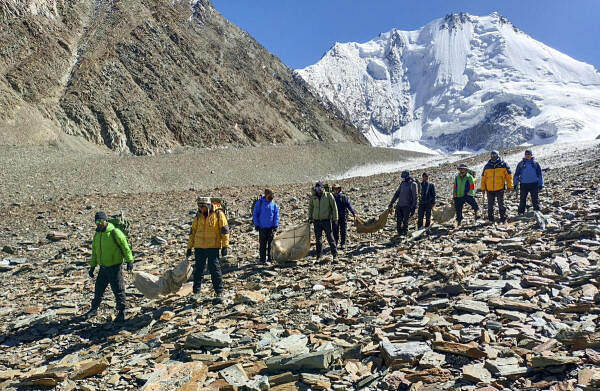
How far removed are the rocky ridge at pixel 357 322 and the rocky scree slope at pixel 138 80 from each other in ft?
109

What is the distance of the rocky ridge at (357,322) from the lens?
4414 mm

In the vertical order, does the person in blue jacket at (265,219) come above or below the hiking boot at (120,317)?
above

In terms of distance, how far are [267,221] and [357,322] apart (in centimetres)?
441

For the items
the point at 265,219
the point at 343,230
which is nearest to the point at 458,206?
the point at 343,230

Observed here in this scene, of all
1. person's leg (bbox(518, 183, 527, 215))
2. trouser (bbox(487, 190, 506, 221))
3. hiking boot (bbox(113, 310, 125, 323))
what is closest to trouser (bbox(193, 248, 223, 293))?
hiking boot (bbox(113, 310, 125, 323))

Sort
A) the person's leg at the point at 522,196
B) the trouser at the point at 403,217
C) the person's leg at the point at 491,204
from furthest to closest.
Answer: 1. the person's leg at the point at 522,196
2. the person's leg at the point at 491,204
3. the trouser at the point at 403,217

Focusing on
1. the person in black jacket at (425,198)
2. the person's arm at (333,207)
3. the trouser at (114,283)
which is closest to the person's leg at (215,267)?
the trouser at (114,283)

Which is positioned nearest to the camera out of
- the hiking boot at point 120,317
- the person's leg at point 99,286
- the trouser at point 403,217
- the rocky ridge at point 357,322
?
the rocky ridge at point 357,322

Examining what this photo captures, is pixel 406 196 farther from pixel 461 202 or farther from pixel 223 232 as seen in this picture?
pixel 223 232

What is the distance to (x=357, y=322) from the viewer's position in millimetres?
5902

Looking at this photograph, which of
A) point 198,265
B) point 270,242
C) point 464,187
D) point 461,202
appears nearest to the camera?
point 198,265

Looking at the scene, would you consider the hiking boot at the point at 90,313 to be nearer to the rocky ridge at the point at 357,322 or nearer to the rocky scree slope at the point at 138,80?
the rocky ridge at the point at 357,322

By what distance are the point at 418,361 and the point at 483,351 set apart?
66 cm

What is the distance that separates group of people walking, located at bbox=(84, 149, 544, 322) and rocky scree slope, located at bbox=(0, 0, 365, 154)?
32717 millimetres
